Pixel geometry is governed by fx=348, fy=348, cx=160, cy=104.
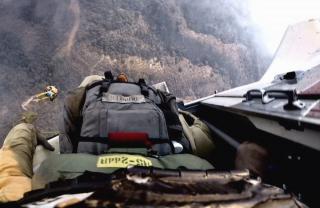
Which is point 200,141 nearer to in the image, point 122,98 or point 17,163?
point 122,98

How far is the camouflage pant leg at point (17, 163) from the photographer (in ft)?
4.04

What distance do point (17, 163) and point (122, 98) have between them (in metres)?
0.52

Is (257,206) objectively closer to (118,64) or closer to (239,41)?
(118,64)

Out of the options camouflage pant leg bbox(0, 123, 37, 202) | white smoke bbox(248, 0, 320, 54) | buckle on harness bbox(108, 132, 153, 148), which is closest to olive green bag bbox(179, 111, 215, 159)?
buckle on harness bbox(108, 132, 153, 148)

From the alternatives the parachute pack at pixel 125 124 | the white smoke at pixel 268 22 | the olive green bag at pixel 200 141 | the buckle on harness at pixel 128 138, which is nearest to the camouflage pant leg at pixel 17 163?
the parachute pack at pixel 125 124

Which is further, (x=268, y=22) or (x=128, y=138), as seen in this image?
(x=268, y=22)

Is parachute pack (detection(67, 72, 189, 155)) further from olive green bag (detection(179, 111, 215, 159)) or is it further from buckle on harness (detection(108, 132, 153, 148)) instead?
olive green bag (detection(179, 111, 215, 159))

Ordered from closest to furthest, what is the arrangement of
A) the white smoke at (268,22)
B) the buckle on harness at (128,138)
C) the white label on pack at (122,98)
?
1. the buckle on harness at (128,138)
2. the white label on pack at (122,98)
3. the white smoke at (268,22)

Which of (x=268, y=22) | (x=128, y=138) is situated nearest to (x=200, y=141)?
(x=128, y=138)

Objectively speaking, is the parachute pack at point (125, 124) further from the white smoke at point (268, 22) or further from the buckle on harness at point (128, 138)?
the white smoke at point (268, 22)

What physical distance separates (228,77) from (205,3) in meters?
6.21

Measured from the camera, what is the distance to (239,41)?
21.0 metres

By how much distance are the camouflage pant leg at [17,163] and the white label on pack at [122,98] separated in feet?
1.46

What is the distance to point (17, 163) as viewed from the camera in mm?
1468
